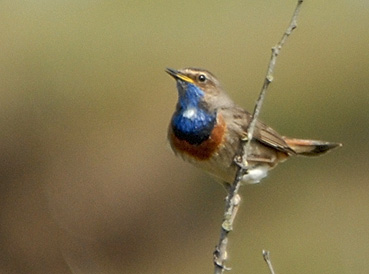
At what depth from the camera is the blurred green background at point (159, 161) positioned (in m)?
14.4

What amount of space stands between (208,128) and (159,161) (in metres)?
7.09

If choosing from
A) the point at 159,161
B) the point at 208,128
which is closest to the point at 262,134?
the point at 208,128

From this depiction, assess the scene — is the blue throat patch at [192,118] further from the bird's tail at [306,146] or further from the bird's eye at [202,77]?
the bird's tail at [306,146]

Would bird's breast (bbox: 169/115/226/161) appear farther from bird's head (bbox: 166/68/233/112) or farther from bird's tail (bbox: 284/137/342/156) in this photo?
bird's tail (bbox: 284/137/342/156)

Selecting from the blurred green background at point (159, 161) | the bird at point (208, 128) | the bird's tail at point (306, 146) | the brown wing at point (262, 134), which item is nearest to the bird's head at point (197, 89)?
the bird at point (208, 128)

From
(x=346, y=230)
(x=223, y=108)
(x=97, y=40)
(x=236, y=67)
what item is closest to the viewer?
(x=223, y=108)

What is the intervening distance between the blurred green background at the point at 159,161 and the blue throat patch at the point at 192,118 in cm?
555

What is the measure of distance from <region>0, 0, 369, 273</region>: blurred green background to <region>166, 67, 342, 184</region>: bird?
5393mm

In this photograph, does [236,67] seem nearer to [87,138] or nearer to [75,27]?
[87,138]

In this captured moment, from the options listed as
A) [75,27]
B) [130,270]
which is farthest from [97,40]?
[130,270]

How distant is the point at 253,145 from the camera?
855 cm

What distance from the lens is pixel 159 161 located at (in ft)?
49.8

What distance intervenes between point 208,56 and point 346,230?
4.52m

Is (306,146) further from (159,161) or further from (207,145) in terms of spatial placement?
(159,161)
